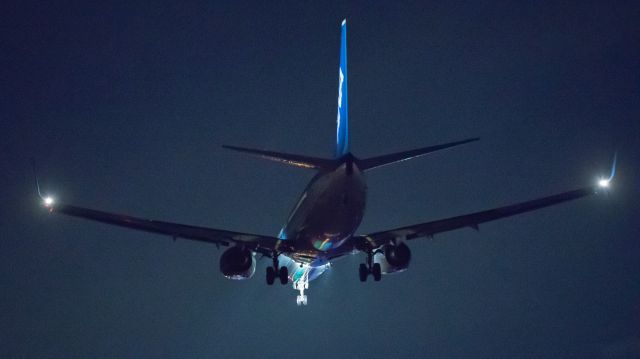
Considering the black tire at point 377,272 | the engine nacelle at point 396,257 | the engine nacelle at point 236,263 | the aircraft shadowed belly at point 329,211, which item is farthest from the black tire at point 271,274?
the engine nacelle at point 396,257

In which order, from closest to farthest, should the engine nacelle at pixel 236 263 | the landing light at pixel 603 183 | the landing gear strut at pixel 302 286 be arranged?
the engine nacelle at pixel 236 263 → the landing light at pixel 603 183 → the landing gear strut at pixel 302 286

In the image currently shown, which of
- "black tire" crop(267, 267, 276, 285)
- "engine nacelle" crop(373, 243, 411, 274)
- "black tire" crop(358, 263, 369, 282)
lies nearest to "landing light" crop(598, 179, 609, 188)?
"engine nacelle" crop(373, 243, 411, 274)

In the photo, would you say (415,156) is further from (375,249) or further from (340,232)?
(375,249)

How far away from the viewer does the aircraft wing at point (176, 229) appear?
29.7 meters

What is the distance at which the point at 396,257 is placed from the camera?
107 feet

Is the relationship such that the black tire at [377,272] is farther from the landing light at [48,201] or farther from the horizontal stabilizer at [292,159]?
the landing light at [48,201]

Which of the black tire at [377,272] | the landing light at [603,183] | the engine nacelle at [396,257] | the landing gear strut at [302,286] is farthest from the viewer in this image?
the landing gear strut at [302,286]

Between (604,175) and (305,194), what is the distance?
13.6 metres

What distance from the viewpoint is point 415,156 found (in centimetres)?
2745

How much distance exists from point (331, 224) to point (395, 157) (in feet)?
11.8

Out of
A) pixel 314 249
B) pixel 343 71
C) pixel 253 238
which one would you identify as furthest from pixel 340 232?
→ pixel 343 71

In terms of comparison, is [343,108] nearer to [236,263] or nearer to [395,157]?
[395,157]

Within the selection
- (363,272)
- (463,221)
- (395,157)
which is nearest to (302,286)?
(363,272)

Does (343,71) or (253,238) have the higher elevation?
(343,71)
